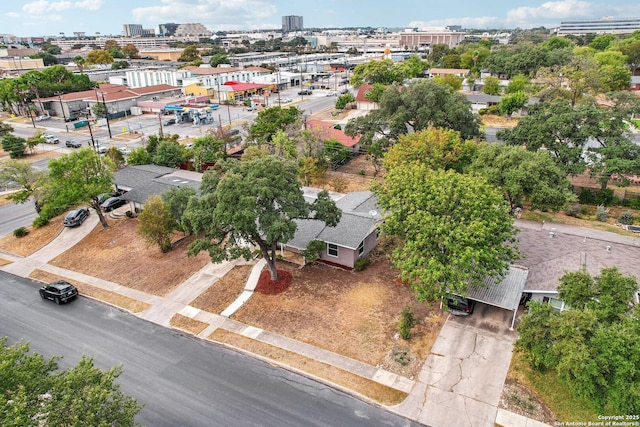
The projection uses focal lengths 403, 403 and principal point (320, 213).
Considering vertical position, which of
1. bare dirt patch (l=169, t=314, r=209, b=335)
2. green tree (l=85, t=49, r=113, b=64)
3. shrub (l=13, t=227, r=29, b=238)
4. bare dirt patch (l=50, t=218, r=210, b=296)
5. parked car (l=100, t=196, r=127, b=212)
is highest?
green tree (l=85, t=49, r=113, b=64)

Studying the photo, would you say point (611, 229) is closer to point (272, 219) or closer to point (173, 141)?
point (272, 219)

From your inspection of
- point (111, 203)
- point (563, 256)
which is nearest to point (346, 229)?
point (563, 256)

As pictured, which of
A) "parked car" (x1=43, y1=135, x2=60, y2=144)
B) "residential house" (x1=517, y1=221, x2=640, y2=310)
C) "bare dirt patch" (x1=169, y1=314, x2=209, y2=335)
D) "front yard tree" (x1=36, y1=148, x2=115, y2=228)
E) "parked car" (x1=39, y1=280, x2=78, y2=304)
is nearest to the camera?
"residential house" (x1=517, y1=221, x2=640, y2=310)

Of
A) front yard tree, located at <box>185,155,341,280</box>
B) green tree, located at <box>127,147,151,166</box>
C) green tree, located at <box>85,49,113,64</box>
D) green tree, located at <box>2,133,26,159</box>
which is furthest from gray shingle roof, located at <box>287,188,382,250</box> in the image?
green tree, located at <box>85,49,113,64</box>

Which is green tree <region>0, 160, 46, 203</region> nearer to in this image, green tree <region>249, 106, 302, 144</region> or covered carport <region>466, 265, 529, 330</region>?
green tree <region>249, 106, 302, 144</region>

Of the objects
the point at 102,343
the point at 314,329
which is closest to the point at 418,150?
the point at 314,329

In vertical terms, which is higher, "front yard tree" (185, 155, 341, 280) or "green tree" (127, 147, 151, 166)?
"front yard tree" (185, 155, 341, 280)
